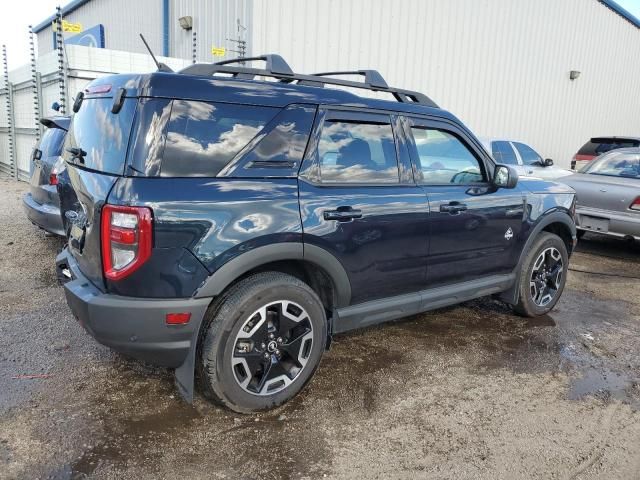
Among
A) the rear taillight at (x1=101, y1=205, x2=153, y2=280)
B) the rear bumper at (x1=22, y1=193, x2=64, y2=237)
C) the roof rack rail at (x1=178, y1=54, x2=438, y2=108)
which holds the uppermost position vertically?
the roof rack rail at (x1=178, y1=54, x2=438, y2=108)

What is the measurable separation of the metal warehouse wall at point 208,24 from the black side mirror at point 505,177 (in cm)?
733

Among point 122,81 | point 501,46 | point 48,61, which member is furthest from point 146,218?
point 501,46

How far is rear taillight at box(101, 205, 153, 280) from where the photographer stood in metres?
2.50

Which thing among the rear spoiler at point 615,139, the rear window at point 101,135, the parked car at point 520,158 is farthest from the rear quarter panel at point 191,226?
the rear spoiler at point 615,139

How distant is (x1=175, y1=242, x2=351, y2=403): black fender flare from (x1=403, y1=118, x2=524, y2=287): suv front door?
0.98m

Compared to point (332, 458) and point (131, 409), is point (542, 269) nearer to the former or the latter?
point (332, 458)

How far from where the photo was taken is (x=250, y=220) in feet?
9.10

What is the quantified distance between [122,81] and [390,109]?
1726 millimetres

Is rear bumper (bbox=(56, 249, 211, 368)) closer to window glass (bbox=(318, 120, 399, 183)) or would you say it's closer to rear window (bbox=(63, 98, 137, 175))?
rear window (bbox=(63, 98, 137, 175))

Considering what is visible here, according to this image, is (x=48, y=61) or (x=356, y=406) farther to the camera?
(x=48, y=61)

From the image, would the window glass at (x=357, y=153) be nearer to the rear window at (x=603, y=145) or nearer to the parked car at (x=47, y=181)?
the parked car at (x=47, y=181)

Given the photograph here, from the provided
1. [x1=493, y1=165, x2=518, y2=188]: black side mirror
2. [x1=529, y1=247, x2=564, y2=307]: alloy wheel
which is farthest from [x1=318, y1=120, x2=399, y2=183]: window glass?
[x1=529, y1=247, x2=564, y2=307]: alloy wheel

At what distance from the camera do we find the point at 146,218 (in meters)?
2.50

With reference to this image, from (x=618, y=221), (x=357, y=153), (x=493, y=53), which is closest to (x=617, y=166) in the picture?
(x=618, y=221)
